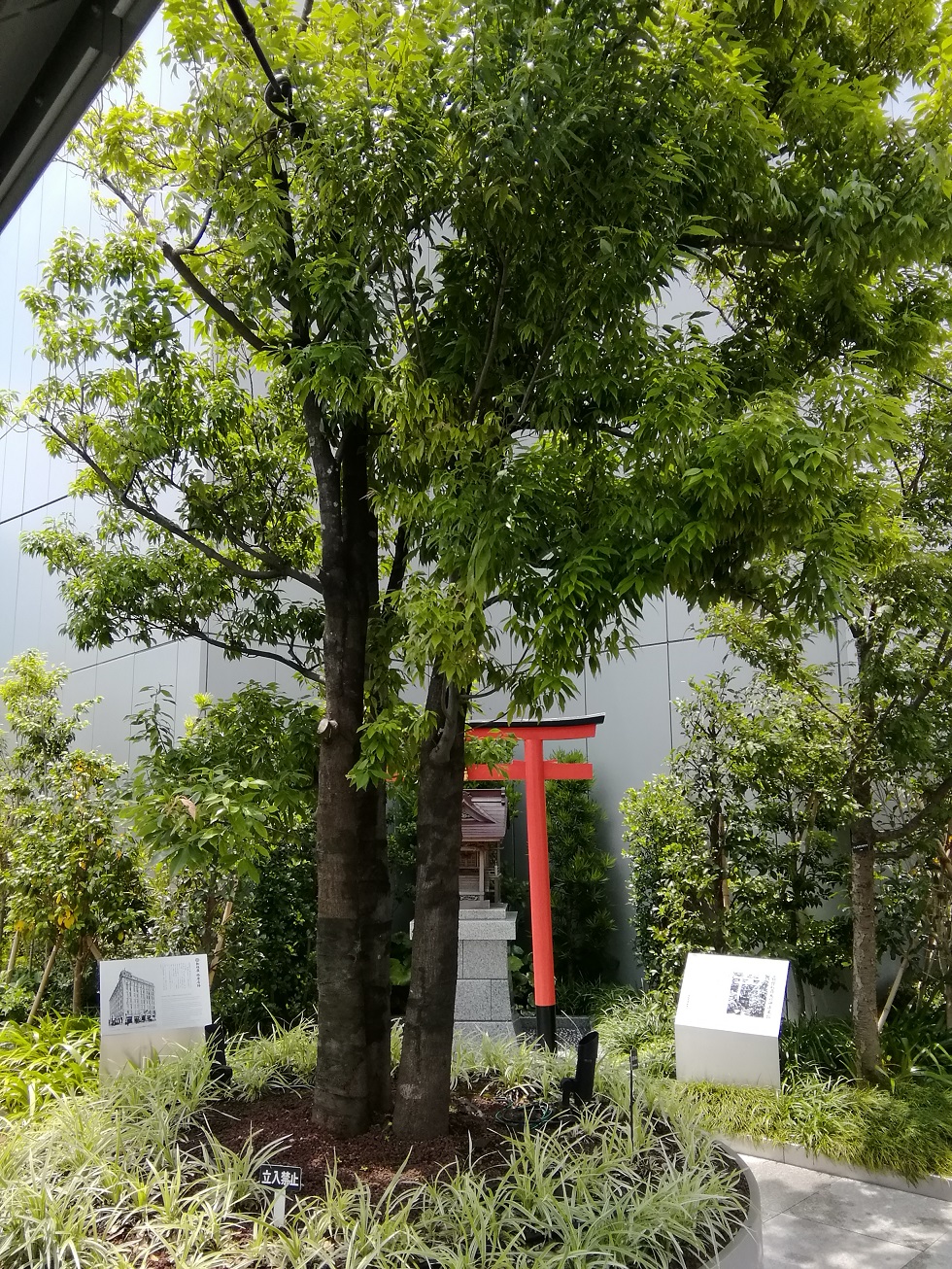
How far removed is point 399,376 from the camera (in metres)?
3.67

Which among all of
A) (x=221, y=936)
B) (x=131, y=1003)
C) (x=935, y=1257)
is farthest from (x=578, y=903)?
(x=131, y=1003)

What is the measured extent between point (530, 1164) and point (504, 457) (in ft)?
9.00

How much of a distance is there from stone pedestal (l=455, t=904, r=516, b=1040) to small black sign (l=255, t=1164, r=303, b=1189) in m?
4.65

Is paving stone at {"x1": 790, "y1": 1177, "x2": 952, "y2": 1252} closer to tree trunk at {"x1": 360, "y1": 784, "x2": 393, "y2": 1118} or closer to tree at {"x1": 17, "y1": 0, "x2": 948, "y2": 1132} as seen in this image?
tree trunk at {"x1": 360, "y1": 784, "x2": 393, "y2": 1118}

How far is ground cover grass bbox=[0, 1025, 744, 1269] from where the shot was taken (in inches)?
126

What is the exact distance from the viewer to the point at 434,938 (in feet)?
13.9

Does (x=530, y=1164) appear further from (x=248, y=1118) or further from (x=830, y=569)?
(x=830, y=569)

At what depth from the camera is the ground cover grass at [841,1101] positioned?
5406 mm

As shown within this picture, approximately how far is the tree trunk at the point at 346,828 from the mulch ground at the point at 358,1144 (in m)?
0.13

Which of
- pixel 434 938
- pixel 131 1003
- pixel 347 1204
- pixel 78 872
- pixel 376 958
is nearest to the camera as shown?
pixel 347 1204

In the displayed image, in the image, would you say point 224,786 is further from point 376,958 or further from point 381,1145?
point 381,1145

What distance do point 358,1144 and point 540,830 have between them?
12.3 feet

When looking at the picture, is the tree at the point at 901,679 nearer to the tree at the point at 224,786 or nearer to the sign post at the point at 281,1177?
the tree at the point at 224,786

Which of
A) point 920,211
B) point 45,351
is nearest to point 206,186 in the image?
point 45,351
